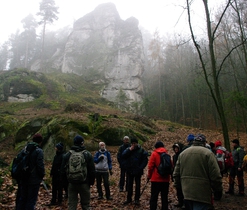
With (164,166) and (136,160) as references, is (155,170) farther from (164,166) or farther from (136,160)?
(136,160)

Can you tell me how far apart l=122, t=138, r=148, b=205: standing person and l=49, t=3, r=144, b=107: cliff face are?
31948 mm

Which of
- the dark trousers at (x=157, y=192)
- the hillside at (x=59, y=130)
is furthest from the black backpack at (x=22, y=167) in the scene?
the dark trousers at (x=157, y=192)

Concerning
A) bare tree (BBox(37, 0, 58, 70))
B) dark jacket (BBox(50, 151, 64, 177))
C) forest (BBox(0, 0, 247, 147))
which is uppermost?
bare tree (BBox(37, 0, 58, 70))

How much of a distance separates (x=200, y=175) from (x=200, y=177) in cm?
3

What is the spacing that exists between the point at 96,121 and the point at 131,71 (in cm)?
2931

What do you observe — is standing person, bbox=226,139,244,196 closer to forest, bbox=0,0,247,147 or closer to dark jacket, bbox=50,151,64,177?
forest, bbox=0,0,247,147

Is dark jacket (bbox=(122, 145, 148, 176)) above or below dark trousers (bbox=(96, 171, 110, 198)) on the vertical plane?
above

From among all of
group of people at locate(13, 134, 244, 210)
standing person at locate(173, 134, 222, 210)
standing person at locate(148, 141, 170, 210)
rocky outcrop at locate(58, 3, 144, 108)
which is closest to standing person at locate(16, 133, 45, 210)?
group of people at locate(13, 134, 244, 210)

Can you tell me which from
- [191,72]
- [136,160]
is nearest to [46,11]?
[191,72]

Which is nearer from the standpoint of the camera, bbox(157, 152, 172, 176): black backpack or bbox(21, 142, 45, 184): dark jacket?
bbox(21, 142, 45, 184): dark jacket

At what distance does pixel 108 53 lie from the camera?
150ft

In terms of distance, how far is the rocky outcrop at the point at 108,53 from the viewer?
40938 mm

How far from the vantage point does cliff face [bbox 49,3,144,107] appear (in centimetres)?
4097

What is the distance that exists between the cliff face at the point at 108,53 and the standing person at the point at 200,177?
3408 cm
